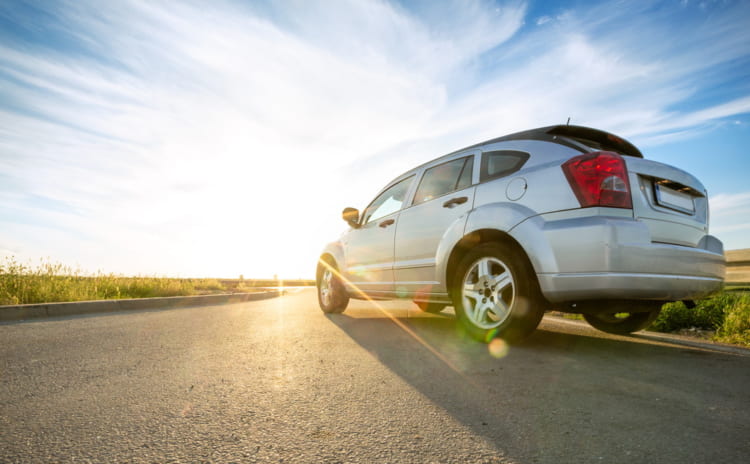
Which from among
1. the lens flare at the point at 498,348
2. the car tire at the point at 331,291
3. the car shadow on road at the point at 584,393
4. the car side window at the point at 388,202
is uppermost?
the car side window at the point at 388,202

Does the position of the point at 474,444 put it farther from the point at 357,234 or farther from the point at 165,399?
the point at 357,234

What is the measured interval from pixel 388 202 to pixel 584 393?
12.5 ft

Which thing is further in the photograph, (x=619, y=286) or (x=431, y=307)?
(x=431, y=307)

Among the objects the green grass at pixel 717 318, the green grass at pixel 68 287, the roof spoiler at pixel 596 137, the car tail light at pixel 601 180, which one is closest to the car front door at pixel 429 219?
the roof spoiler at pixel 596 137

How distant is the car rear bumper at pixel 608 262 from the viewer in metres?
3.09

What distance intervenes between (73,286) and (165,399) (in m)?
7.87

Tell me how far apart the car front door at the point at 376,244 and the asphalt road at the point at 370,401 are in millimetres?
1358

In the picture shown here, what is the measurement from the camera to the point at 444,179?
4.79 metres

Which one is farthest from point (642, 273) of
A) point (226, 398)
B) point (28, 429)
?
point (28, 429)

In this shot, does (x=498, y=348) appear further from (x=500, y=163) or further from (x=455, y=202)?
(x=500, y=163)

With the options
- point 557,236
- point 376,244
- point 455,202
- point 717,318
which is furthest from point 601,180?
point 717,318

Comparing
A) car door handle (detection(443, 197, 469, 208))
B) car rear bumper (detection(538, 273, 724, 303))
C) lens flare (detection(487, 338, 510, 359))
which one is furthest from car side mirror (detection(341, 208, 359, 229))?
car rear bumper (detection(538, 273, 724, 303))

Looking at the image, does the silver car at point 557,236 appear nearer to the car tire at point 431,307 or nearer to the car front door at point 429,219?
the car front door at point 429,219

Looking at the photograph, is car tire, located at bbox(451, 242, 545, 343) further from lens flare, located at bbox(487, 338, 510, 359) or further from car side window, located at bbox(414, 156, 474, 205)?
car side window, located at bbox(414, 156, 474, 205)
